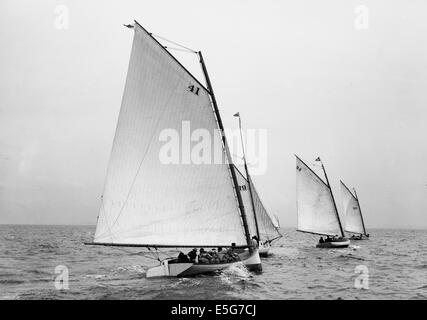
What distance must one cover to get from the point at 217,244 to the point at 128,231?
5.83 meters

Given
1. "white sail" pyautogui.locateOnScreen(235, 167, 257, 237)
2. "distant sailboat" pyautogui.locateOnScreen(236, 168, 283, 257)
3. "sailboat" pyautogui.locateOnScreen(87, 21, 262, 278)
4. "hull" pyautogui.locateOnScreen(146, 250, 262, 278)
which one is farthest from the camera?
"distant sailboat" pyautogui.locateOnScreen(236, 168, 283, 257)

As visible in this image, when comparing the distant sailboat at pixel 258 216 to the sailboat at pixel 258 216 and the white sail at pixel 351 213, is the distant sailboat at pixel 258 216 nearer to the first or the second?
the sailboat at pixel 258 216

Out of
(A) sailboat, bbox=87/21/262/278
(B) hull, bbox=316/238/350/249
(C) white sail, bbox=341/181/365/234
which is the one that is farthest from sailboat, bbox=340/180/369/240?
(A) sailboat, bbox=87/21/262/278

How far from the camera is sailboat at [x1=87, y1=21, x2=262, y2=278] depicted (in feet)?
83.1

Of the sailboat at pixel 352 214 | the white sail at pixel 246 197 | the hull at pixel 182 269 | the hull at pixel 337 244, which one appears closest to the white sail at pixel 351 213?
the sailboat at pixel 352 214

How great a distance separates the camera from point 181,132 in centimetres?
2612

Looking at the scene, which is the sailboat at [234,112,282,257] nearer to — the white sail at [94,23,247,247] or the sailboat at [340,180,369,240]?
the white sail at [94,23,247,247]

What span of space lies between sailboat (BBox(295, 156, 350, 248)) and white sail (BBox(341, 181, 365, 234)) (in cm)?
3409

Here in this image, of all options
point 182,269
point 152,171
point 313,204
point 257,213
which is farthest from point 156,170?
point 313,204

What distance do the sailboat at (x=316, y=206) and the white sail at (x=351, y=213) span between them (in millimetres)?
34094

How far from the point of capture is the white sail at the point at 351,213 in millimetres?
95125
